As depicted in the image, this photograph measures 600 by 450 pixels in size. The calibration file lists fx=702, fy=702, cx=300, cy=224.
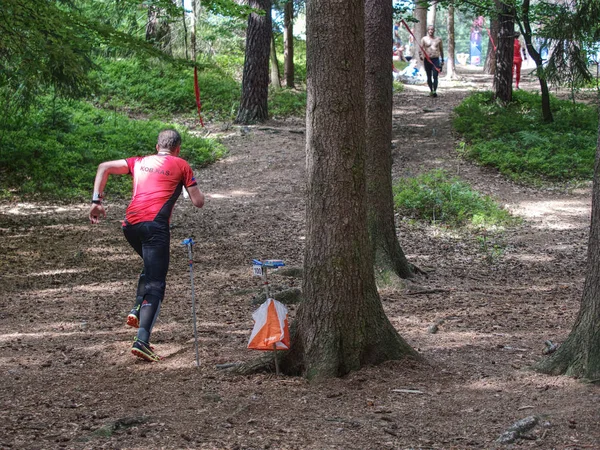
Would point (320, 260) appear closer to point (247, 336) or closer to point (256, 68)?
point (247, 336)

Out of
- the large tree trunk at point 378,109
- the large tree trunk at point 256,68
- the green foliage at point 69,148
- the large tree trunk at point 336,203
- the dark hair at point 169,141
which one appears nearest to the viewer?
the large tree trunk at point 336,203

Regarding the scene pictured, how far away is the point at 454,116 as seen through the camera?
2059 cm

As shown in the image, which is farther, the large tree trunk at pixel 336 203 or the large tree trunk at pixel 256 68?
the large tree trunk at pixel 256 68

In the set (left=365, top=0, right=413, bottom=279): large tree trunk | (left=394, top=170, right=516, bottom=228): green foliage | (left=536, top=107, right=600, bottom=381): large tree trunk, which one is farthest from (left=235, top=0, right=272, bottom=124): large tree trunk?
(left=536, top=107, right=600, bottom=381): large tree trunk

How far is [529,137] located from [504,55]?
386 centimetres

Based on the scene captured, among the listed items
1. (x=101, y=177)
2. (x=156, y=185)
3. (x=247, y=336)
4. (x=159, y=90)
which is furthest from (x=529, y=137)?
(x=101, y=177)

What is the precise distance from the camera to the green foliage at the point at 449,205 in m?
13.5

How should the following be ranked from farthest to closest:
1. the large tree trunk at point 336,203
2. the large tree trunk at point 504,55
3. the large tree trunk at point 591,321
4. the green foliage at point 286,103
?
the green foliage at point 286,103 < the large tree trunk at point 504,55 < the large tree trunk at point 336,203 < the large tree trunk at point 591,321

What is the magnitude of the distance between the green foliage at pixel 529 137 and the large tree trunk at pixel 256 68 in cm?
559

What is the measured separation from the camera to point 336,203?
532 cm

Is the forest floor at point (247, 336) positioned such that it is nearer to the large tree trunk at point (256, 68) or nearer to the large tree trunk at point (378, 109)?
the large tree trunk at point (378, 109)

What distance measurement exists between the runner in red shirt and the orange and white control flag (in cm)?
103

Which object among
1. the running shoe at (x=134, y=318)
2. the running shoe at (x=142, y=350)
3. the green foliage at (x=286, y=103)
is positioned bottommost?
the running shoe at (x=142, y=350)

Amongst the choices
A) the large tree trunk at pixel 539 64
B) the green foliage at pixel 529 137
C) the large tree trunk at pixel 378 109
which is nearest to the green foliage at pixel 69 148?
the green foliage at pixel 529 137
